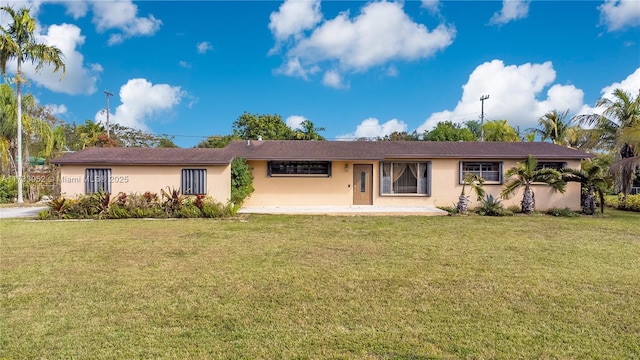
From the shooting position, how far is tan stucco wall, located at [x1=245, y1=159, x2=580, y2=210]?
1616 centimetres

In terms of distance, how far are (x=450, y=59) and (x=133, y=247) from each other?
23.1 m

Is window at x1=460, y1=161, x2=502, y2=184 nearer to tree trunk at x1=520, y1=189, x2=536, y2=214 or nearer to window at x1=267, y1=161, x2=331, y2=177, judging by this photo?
tree trunk at x1=520, y1=189, x2=536, y2=214

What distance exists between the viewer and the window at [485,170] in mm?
16125

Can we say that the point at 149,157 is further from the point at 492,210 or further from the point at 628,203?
the point at 628,203

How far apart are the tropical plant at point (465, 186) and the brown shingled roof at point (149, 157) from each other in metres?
9.79

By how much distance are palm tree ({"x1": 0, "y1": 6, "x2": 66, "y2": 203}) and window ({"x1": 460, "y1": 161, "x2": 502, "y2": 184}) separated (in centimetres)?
2083

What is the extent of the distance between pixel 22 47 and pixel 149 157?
31.2 ft

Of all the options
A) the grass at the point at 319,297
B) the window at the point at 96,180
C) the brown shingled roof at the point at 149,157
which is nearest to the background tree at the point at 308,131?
the brown shingled roof at the point at 149,157

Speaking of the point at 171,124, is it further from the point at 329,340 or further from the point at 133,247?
the point at 329,340

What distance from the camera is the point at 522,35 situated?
19.2m

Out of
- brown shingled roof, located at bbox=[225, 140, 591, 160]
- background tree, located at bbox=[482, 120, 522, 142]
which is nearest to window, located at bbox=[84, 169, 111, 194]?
brown shingled roof, located at bbox=[225, 140, 591, 160]

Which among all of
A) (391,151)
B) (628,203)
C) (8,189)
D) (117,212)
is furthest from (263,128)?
(628,203)

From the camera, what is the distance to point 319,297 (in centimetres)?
459

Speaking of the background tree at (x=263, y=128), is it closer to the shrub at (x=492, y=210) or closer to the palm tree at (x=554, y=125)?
the palm tree at (x=554, y=125)
